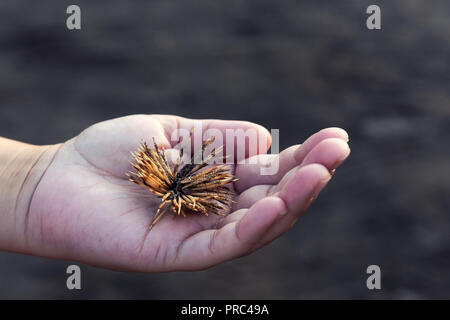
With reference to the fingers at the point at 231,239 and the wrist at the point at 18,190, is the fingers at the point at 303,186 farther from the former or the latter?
the wrist at the point at 18,190

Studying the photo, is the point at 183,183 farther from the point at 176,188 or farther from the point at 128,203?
the point at 128,203

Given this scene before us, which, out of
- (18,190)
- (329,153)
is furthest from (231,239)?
(18,190)

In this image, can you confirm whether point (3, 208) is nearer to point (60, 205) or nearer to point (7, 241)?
point (7, 241)

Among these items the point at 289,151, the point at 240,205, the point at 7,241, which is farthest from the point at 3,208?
the point at 289,151

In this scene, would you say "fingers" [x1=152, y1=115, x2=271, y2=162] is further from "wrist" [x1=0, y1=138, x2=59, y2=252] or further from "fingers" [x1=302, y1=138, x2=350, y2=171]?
"wrist" [x1=0, y1=138, x2=59, y2=252]

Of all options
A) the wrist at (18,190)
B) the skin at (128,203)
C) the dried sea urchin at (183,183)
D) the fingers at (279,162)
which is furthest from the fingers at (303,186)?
the wrist at (18,190)

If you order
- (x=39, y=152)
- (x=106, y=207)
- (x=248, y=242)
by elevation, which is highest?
(x=39, y=152)

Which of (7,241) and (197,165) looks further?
(7,241)

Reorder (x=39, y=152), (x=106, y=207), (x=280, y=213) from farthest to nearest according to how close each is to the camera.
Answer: (x=39, y=152) → (x=106, y=207) → (x=280, y=213)
